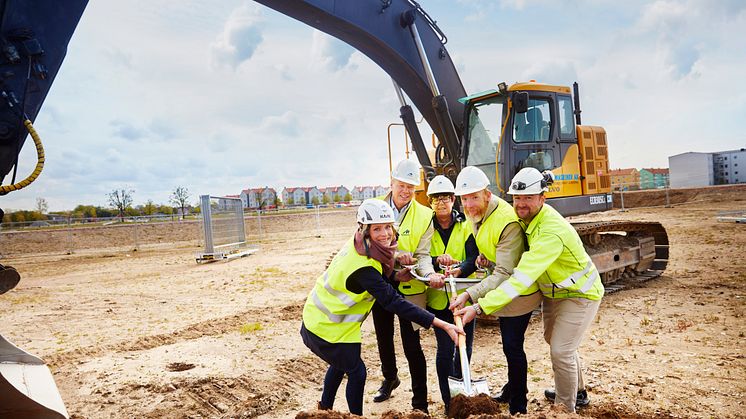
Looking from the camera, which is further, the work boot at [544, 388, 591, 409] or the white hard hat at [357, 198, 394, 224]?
the work boot at [544, 388, 591, 409]

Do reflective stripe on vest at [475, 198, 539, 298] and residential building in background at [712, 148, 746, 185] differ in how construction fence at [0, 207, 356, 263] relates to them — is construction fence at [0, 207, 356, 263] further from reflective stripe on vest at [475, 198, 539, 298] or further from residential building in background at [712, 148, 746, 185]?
residential building in background at [712, 148, 746, 185]

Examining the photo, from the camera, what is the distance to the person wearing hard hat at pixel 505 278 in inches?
141

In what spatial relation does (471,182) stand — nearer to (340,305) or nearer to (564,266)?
(564,266)

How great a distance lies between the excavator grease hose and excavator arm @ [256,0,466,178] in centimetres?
372

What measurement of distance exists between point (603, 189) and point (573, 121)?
4.55 feet

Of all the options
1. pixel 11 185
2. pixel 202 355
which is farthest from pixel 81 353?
pixel 11 185

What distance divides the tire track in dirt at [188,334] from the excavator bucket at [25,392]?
2.98 meters

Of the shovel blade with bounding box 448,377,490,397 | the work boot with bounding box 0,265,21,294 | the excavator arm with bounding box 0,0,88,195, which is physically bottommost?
the shovel blade with bounding box 448,377,490,397

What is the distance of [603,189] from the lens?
8.23 m

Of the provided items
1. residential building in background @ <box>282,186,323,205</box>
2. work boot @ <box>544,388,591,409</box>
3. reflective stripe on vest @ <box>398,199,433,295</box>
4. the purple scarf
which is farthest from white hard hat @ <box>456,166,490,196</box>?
residential building in background @ <box>282,186,323,205</box>

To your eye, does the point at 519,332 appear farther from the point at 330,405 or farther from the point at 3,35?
the point at 3,35

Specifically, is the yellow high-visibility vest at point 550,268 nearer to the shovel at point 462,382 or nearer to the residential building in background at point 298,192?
the shovel at point 462,382

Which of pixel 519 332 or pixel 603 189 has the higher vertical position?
pixel 603 189

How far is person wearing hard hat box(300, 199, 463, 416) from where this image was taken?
3215 mm
